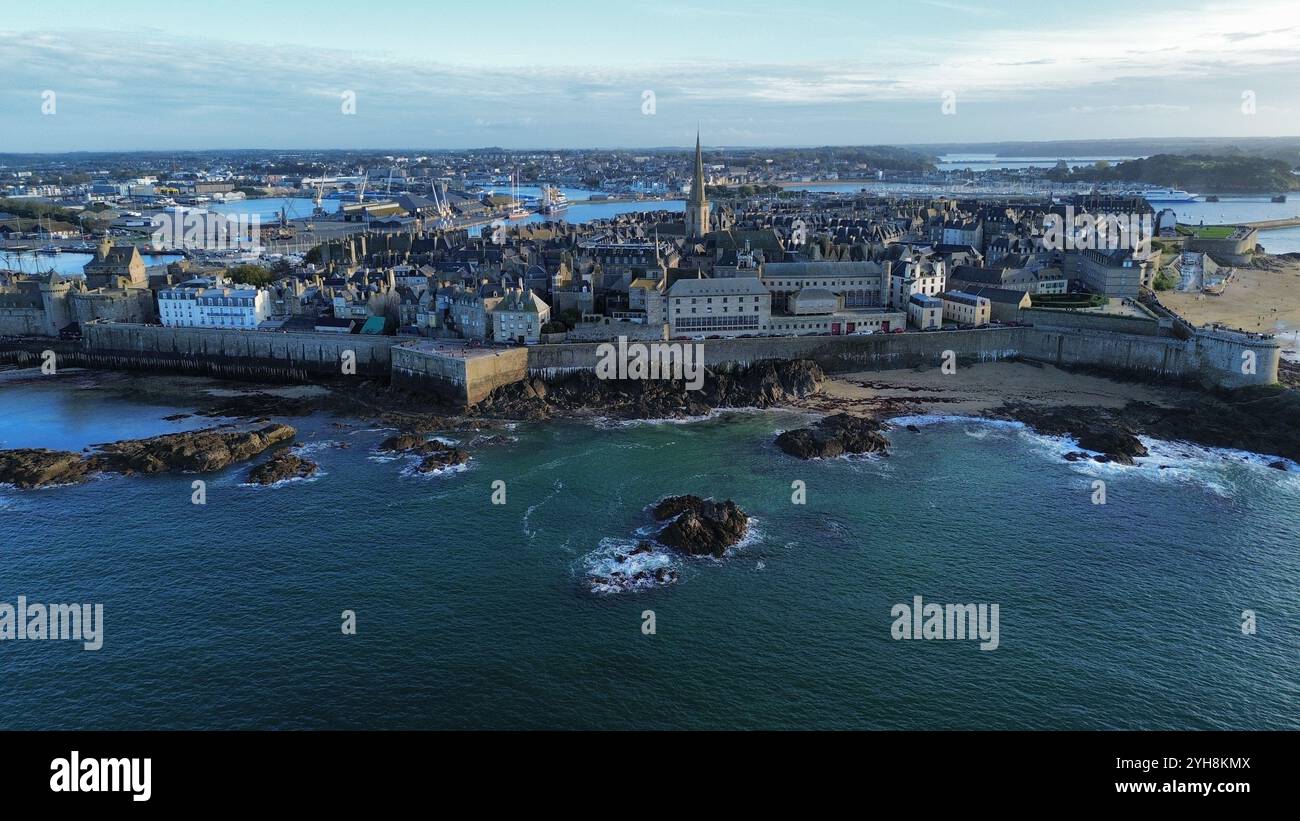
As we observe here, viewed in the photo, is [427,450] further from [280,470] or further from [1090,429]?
[1090,429]

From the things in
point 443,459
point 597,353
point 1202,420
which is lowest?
point 443,459

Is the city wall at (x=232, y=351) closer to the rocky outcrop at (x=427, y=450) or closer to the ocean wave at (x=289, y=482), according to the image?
the rocky outcrop at (x=427, y=450)

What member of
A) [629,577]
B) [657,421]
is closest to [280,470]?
[629,577]

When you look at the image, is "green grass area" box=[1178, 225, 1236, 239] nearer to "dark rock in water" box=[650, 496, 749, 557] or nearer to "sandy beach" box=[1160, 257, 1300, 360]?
"sandy beach" box=[1160, 257, 1300, 360]

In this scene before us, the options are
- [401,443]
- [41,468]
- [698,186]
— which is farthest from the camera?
[698,186]

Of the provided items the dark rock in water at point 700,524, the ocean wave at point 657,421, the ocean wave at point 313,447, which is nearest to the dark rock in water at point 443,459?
the ocean wave at point 313,447

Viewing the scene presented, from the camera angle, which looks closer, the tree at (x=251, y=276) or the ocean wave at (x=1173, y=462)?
the ocean wave at (x=1173, y=462)

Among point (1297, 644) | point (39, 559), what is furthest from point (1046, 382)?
point (39, 559)
